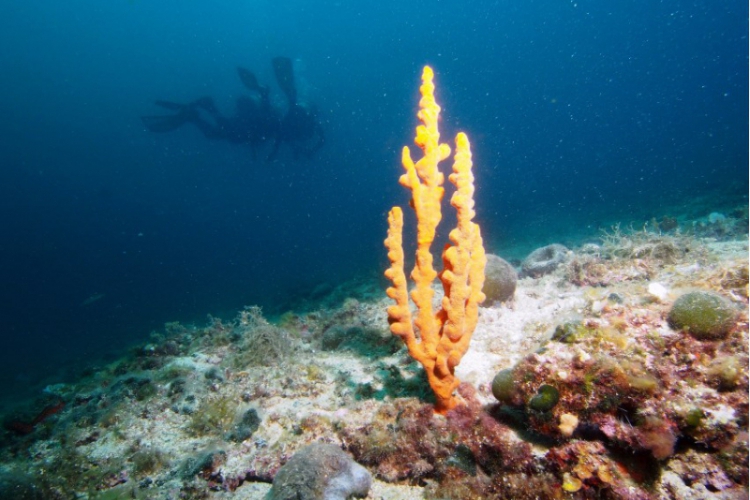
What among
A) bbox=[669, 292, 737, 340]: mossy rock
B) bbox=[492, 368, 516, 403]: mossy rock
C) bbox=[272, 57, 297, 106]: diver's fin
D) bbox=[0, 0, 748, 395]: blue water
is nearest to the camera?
bbox=[669, 292, 737, 340]: mossy rock

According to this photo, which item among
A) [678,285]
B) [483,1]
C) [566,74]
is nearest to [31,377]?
[678,285]

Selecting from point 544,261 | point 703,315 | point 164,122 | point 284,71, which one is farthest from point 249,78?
point 703,315

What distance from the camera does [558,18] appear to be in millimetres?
109312

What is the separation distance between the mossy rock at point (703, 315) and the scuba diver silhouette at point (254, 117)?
2002 centimetres

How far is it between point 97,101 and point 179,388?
470 feet

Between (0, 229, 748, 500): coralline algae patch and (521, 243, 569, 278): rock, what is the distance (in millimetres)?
1095

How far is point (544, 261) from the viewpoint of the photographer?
6828 mm

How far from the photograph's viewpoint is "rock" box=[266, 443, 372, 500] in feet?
8.29

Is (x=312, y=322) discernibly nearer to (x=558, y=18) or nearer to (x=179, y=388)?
(x=179, y=388)

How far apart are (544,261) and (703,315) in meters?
4.56

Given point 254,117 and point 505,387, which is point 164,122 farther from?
point 505,387

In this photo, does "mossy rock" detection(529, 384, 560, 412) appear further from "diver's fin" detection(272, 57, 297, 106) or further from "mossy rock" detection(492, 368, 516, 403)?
"diver's fin" detection(272, 57, 297, 106)

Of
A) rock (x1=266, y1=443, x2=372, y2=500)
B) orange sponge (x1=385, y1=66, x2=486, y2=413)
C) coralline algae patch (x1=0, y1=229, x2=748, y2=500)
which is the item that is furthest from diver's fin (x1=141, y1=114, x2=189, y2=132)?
rock (x1=266, y1=443, x2=372, y2=500)

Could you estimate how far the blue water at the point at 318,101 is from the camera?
8344 centimetres
